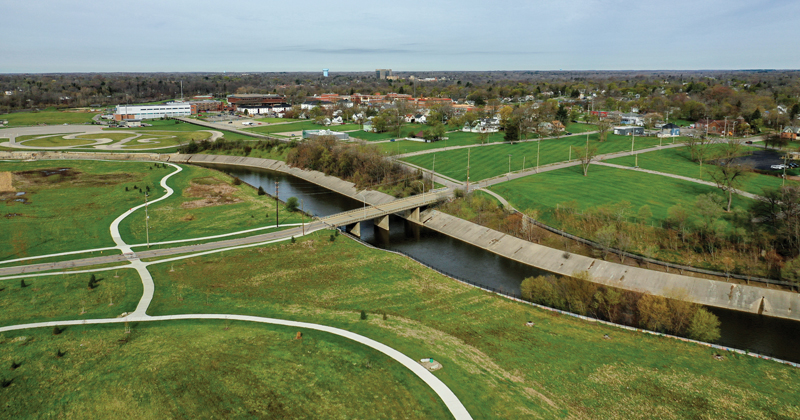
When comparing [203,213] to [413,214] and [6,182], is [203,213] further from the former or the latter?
[6,182]

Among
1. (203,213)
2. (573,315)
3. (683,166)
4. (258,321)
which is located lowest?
(573,315)

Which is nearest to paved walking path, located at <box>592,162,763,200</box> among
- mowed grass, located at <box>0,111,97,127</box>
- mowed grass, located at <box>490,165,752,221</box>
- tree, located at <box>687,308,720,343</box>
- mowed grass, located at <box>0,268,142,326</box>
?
mowed grass, located at <box>490,165,752,221</box>

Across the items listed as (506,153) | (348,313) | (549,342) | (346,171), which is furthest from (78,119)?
(549,342)

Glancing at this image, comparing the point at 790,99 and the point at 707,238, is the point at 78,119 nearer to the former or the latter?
the point at 707,238

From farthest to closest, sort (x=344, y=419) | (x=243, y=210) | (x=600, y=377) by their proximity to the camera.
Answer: (x=243, y=210), (x=600, y=377), (x=344, y=419)

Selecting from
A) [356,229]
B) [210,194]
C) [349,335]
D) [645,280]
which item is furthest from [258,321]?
[210,194]

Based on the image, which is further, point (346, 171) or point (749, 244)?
point (346, 171)

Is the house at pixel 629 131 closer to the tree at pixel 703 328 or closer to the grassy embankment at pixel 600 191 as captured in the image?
the grassy embankment at pixel 600 191
